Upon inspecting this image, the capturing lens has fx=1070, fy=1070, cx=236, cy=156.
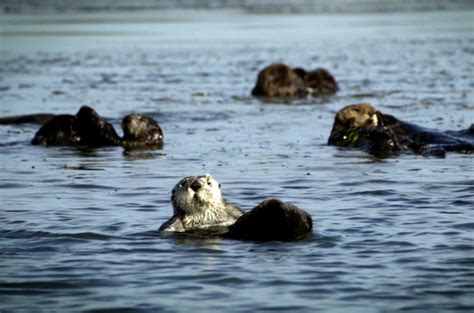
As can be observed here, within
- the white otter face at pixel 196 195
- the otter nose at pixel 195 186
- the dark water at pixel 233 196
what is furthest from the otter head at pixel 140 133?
the otter nose at pixel 195 186

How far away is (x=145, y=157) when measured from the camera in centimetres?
1365

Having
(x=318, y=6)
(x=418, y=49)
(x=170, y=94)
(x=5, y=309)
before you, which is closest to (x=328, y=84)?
(x=170, y=94)

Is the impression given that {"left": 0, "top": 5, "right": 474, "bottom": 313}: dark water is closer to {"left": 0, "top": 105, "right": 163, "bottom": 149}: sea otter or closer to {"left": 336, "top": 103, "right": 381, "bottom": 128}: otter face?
{"left": 0, "top": 105, "right": 163, "bottom": 149}: sea otter

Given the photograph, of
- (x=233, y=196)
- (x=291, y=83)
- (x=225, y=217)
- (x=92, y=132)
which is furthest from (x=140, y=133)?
(x=291, y=83)

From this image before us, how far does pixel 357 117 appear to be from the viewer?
14531 millimetres

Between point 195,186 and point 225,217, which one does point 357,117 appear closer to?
point 225,217

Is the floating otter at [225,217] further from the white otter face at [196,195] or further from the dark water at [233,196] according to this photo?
the dark water at [233,196]

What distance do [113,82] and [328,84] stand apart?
5.13 metres

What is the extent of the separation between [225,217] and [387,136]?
17.8ft

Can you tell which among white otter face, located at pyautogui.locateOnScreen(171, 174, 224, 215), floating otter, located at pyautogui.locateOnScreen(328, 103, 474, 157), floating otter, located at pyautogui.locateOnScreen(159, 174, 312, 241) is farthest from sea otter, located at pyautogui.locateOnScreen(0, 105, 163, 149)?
white otter face, located at pyautogui.locateOnScreen(171, 174, 224, 215)

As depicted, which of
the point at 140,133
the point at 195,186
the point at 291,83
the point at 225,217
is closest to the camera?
the point at 195,186

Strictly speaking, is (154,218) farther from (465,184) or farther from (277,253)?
(465,184)

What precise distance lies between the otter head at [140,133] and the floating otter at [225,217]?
5849 mm

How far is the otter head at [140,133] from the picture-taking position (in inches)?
572
